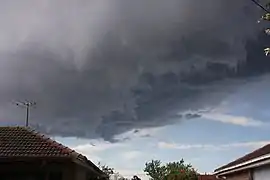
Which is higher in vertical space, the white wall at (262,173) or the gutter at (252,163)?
the gutter at (252,163)

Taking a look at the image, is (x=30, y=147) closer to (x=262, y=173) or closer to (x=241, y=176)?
(x=241, y=176)

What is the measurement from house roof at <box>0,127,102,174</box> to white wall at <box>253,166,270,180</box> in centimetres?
738

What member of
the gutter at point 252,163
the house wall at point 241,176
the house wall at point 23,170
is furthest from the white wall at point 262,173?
the house wall at point 23,170

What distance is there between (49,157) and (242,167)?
792cm

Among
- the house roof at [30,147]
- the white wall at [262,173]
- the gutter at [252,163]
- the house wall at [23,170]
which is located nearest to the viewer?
the gutter at [252,163]

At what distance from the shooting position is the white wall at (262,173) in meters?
16.8

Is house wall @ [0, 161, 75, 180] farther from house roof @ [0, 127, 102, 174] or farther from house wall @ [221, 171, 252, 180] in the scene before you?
house wall @ [221, 171, 252, 180]

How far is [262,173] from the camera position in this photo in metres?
17.5

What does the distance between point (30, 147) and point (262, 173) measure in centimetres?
1000

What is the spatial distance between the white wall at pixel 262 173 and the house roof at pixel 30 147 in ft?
24.2

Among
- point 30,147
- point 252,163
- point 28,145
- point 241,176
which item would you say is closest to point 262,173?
point 252,163

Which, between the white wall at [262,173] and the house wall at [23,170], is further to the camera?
the house wall at [23,170]

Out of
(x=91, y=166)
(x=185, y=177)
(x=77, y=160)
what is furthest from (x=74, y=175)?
(x=185, y=177)

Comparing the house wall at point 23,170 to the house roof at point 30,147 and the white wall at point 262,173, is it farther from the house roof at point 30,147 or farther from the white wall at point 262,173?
the white wall at point 262,173
